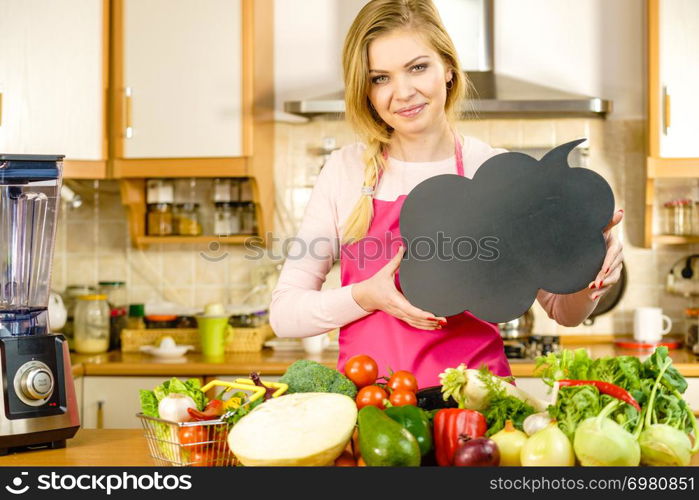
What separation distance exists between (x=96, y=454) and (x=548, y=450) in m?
0.79

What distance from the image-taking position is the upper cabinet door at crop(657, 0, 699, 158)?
9.44 ft

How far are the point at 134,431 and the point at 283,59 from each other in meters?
2.10

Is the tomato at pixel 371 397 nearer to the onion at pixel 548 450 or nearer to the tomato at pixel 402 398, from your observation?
the tomato at pixel 402 398

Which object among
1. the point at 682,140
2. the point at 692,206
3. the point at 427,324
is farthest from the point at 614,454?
the point at 692,206

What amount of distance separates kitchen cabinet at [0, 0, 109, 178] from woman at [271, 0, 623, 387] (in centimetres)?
155

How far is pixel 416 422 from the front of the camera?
1095mm

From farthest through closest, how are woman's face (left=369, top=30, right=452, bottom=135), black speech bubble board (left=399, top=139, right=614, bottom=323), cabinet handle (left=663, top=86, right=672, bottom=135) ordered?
cabinet handle (left=663, top=86, right=672, bottom=135) < woman's face (left=369, top=30, right=452, bottom=135) < black speech bubble board (left=399, top=139, right=614, bottom=323)

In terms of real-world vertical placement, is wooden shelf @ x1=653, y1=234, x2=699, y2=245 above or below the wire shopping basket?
above

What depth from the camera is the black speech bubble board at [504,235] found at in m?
1.32

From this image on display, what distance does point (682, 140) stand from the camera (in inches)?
113

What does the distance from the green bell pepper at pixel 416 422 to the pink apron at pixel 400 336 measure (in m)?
0.51

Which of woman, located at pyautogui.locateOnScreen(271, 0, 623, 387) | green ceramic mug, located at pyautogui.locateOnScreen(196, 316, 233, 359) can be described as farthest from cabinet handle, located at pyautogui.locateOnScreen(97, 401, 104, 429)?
woman, located at pyautogui.locateOnScreen(271, 0, 623, 387)

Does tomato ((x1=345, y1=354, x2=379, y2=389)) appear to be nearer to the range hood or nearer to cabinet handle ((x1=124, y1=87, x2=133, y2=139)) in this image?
the range hood

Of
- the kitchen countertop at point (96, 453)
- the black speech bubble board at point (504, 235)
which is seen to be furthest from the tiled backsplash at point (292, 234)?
the black speech bubble board at point (504, 235)
